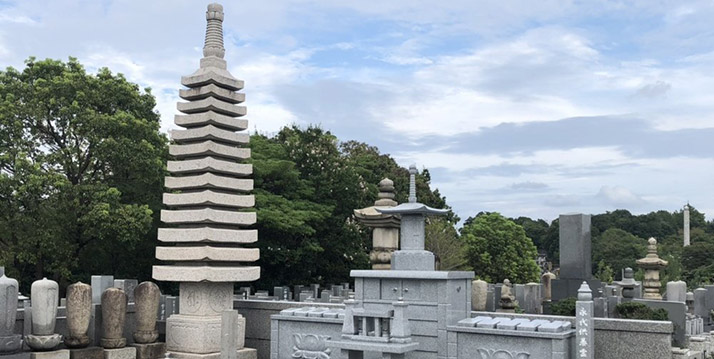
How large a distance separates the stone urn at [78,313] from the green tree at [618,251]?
58265 mm

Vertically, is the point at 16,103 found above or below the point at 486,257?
above

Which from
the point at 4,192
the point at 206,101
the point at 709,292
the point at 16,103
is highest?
the point at 16,103

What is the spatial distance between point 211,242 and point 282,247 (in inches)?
609

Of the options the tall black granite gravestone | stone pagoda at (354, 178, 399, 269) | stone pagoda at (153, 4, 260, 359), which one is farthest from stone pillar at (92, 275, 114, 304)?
the tall black granite gravestone

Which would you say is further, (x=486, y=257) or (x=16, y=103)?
(x=486, y=257)

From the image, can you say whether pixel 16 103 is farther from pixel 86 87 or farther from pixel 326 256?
pixel 326 256

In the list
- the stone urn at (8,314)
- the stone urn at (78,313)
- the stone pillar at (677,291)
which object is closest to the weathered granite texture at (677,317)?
the stone pillar at (677,291)

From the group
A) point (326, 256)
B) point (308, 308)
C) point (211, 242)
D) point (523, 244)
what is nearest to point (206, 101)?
point (211, 242)

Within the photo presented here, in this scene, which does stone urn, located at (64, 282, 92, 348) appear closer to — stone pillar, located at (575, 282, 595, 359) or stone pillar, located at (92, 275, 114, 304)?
stone pillar, located at (92, 275, 114, 304)

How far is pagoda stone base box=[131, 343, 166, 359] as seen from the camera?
17.2m

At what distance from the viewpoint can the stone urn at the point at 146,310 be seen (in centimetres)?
1706

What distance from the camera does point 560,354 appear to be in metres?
12.5

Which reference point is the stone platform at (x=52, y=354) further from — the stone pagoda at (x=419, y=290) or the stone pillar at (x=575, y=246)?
the stone pillar at (x=575, y=246)

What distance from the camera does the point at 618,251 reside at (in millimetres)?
69812
